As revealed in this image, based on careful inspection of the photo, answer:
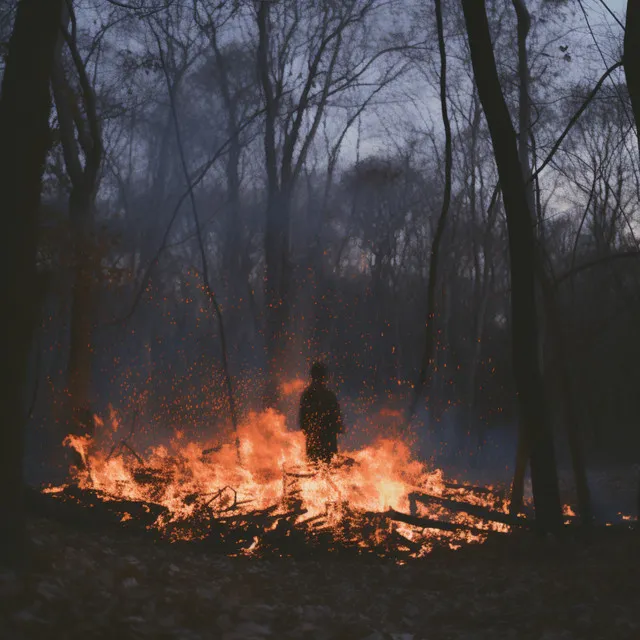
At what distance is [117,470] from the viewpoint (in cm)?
1115

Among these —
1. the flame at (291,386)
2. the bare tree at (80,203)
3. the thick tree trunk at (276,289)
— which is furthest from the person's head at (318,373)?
the flame at (291,386)

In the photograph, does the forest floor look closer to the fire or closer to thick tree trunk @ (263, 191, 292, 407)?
the fire

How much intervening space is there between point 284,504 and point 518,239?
4.88m

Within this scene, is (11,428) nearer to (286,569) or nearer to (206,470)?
(286,569)

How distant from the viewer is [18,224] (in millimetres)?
5137

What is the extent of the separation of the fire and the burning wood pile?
2cm

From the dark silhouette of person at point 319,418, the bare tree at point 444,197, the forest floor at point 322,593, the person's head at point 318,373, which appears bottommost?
the forest floor at point 322,593

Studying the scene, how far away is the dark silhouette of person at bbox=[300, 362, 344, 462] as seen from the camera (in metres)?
11.5

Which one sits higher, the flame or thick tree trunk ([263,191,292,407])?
thick tree trunk ([263,191,292,407])

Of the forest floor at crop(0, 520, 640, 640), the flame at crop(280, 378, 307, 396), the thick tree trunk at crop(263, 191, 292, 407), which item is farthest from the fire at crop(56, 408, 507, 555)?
the flame at crop(280, 378, 307, 396)

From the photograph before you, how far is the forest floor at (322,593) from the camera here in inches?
172

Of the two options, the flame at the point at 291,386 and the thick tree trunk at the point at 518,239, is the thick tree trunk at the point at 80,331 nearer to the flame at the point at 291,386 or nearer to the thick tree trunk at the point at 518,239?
the flame at the point at 291,386

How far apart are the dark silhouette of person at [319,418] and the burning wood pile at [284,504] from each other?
300 millimetres

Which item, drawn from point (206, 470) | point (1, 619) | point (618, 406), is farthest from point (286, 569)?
point (618, 406)
